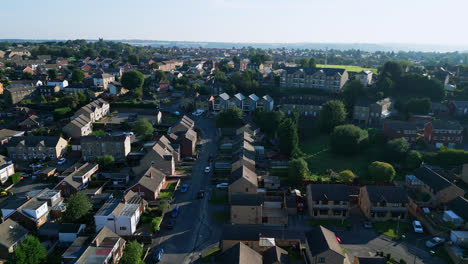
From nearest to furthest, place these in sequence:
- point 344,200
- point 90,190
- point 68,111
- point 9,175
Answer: point 344,200
point 90,190
point 9,175
point 68,111

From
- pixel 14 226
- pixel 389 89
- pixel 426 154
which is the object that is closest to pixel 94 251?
pixel 14 226

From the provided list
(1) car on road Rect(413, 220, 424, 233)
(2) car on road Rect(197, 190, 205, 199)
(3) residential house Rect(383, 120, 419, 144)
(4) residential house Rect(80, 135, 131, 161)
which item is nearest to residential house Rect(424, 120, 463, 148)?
(3) residential house Rect(383, 120, 419, 144)

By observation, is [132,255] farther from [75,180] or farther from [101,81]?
[101,81]

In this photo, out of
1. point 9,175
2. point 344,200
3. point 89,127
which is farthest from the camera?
point 89,127

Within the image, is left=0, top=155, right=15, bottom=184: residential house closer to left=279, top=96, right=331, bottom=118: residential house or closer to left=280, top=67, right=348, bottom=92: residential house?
left=279, top=96, right=331, bottom=118: residential house

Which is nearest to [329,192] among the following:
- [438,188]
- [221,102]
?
[438,188]

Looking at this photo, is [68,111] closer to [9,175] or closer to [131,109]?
[131,109]

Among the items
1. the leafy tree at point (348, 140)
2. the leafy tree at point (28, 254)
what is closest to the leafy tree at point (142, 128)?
the leafy tree at point (28, 254)
